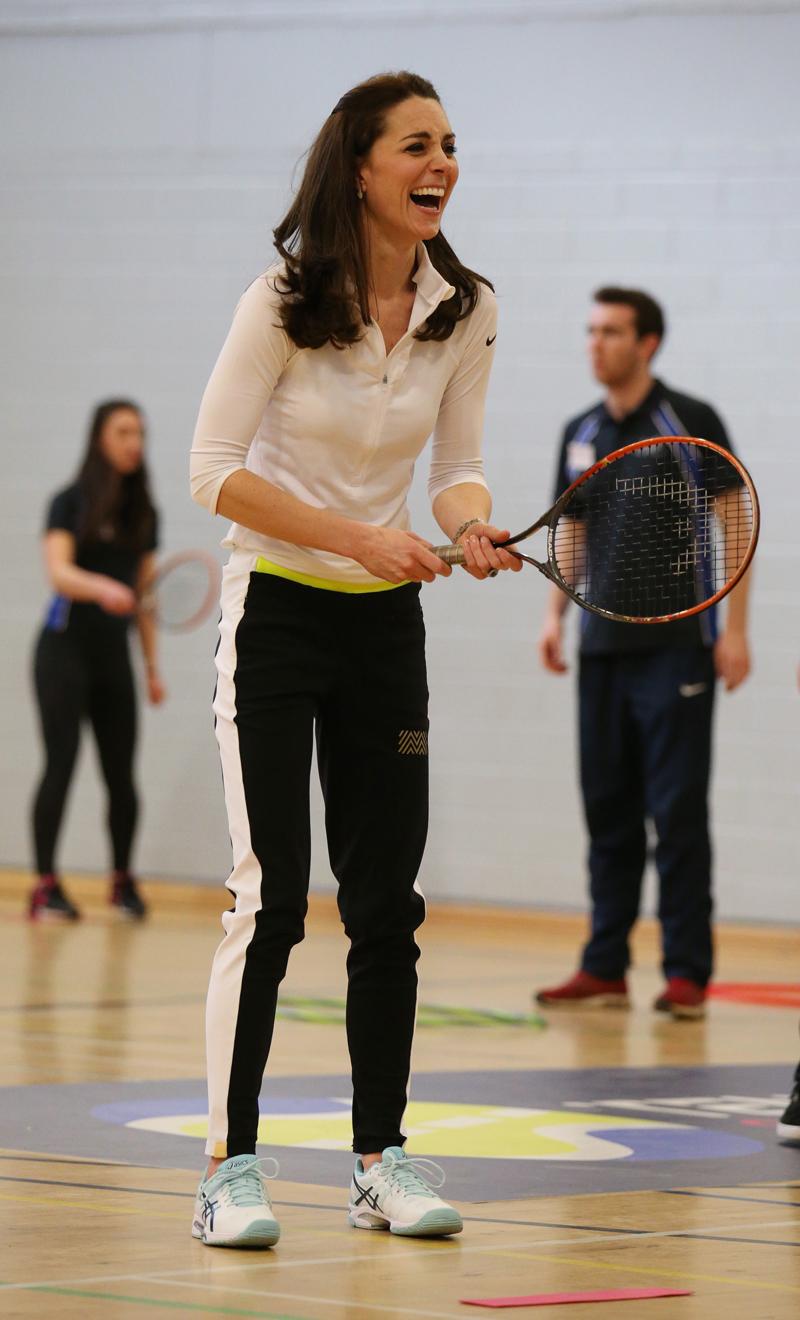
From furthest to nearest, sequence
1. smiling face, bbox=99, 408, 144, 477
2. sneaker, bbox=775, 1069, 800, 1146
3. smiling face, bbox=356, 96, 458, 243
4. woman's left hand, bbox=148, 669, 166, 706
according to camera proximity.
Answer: woman's left hand, bbox=148, 669, 166, 706 → smiling face, bbox=99, 408, 144, 477 → sneaker, bbox=775, 1069, 800, 1146 → smiling face, bbox=356, 96, 458, 243

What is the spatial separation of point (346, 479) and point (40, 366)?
7.58m

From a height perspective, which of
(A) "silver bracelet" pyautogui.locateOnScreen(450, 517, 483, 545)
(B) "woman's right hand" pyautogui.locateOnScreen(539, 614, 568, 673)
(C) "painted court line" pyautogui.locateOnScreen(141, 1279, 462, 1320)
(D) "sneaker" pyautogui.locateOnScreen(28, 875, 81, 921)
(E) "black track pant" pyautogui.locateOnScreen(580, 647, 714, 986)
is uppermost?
(A) "silver bracelet" pyautogui.locateOnScreen(450, 517, 483, 545)

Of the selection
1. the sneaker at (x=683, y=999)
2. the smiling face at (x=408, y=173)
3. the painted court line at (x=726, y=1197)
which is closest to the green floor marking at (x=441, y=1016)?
the sneaker at (x=683, y=999)

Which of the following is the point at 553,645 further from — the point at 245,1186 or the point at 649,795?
the point at 245,1186

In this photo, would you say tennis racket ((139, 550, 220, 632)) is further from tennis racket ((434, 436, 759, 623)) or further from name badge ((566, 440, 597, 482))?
tennis racket ((434, 436, 759, 623))

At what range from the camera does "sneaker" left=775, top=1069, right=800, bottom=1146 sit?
4.06m

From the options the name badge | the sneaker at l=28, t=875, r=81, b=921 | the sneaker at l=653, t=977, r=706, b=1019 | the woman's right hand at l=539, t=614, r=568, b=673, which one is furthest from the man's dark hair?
the sneaker at l=28, t=875, r=81, b=921

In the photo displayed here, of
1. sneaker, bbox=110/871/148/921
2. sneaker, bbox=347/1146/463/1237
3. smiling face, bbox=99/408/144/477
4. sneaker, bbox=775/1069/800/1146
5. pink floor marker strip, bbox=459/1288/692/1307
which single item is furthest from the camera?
sneaker, bbox=110/871/148/921

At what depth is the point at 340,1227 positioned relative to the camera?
122 inches

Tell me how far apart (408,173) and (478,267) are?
654 centimetres

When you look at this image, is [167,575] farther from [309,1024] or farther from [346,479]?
[346,479]

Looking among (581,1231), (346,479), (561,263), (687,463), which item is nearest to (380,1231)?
(581,1231)

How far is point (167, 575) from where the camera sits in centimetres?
945

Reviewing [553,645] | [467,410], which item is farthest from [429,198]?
[553,645]
